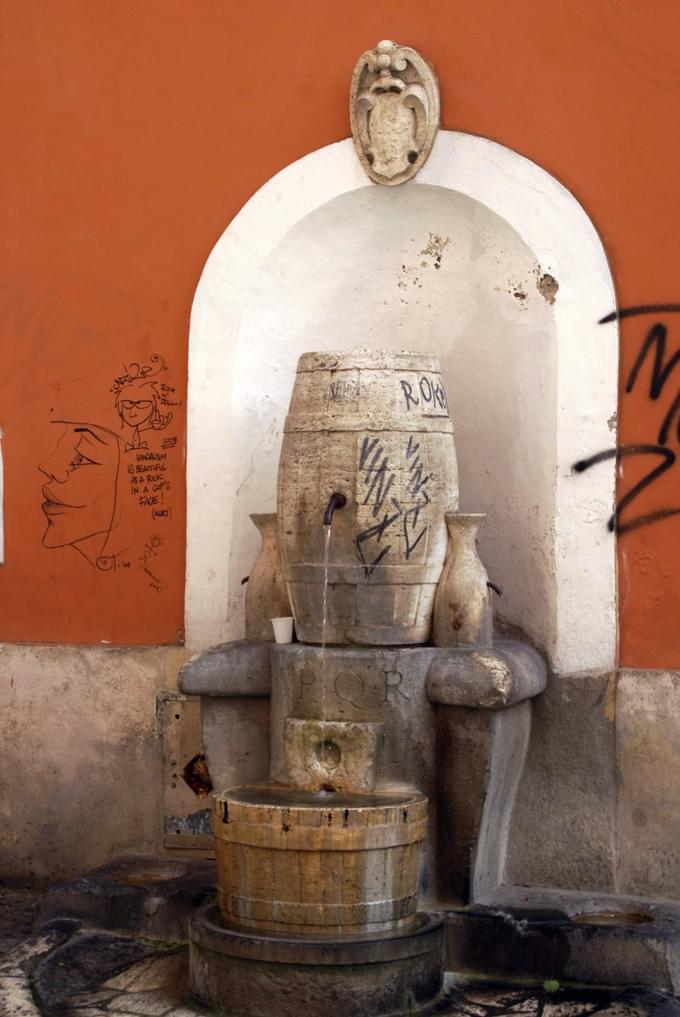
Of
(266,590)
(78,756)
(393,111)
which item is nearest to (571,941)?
(266,590)

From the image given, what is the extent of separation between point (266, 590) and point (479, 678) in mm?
1048

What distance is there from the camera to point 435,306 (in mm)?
6559

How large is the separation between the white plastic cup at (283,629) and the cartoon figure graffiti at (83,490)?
1.07 metres

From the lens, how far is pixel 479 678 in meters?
5.47

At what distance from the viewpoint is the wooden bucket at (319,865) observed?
5.02m

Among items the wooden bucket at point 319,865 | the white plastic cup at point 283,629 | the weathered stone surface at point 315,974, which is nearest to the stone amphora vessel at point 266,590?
the white plastic cup at point 283,629

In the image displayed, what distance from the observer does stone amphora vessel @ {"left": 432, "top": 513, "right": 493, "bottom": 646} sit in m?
5.72

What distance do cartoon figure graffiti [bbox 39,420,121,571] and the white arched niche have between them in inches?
15.6

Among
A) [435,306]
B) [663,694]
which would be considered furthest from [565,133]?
[663,694]

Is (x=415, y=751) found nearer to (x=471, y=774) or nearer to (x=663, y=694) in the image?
(x=471, y=774)

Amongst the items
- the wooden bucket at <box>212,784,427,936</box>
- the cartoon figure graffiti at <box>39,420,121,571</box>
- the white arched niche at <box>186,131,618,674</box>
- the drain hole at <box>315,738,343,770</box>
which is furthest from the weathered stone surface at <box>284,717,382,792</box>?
the cartoon figure graffiti at <box>39,420,121,571</box>

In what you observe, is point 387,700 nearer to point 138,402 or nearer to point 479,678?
point 479,678

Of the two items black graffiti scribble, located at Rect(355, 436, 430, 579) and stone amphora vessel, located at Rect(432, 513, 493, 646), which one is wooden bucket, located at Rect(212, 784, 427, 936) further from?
black graffiti scribble, located at Rect(355, 436, 430, 579)

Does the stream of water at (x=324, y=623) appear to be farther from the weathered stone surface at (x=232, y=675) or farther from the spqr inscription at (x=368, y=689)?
the weathered stone surface at (x=232, y=675)
